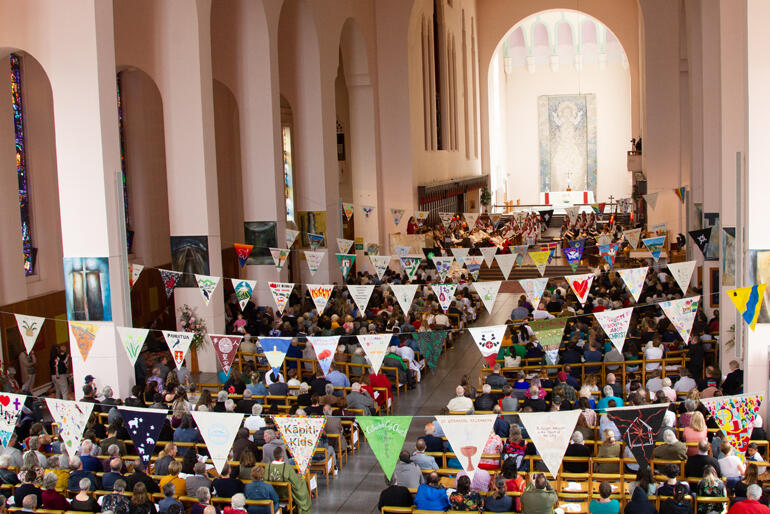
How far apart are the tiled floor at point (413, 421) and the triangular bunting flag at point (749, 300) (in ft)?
15.9

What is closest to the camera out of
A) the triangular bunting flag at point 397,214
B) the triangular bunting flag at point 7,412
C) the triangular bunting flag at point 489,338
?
the triangular bunting flag at point 7,412

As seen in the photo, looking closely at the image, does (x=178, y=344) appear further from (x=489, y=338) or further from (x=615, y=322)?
(x=615, y=322)

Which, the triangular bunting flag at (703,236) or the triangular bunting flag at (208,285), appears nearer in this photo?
the triangular bunting flag at (208,285)

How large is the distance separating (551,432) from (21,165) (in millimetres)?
13441

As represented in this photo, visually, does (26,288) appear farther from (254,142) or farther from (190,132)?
(254,142)

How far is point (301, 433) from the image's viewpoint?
928 centimetres

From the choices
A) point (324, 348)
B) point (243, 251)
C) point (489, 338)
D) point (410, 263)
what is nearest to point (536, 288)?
point (489, 338)

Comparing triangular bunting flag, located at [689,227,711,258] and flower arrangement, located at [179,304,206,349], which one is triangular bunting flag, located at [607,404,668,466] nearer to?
triangular bunting flag, located at [689,227,711,258]

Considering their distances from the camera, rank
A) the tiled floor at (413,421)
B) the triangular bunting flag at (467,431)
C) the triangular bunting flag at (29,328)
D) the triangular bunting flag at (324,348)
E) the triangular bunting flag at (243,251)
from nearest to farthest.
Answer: the triangular bunting flag at (467,431)
the tiled floor at (413,421)
the triangular bunting flag at (324,348)
the triangular bunting flag at (29,328)
the triangular bunting flag at (243,251)

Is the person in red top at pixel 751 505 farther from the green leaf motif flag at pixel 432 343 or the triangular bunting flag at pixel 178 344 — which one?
the triangular bunting flag at pixel 178 344

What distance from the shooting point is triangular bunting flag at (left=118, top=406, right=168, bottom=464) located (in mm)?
9891

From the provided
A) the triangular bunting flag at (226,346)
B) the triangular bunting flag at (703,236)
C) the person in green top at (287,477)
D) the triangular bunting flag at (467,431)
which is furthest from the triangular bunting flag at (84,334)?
the triangular bunting flag at (703,236)

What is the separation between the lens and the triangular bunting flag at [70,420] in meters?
10.1

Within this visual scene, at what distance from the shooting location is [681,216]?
92.7ft
